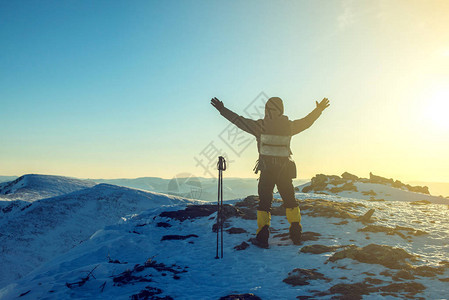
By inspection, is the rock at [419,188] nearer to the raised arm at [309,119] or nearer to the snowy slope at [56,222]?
the raised arm at [309,119]

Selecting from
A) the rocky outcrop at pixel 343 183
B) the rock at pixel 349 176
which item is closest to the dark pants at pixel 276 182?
the rocky outcrop at pixel 343 183


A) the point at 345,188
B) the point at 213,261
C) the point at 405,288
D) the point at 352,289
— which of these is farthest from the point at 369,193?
the point at 352,289

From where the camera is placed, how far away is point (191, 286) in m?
4.79

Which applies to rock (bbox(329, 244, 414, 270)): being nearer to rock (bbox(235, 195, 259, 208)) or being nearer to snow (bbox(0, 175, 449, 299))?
snow (bbox(0, 175, 449, 299))

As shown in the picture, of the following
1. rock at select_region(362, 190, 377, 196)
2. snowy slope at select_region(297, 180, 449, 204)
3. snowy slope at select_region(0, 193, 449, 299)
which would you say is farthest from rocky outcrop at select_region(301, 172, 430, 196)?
snowy slope at select_region(0, 193, 449, 299)

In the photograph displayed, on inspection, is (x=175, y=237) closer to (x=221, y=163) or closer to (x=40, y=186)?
(x=221, y=163)

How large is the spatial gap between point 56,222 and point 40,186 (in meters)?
16.1

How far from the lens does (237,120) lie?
7605 mm

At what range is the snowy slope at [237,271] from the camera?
14.0 feet

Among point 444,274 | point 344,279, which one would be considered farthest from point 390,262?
point 344,279

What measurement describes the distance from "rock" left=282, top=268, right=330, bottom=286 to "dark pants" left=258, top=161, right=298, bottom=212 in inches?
93.1

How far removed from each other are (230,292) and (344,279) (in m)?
2.00

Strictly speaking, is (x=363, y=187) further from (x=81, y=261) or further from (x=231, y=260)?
(x=81, y=261)

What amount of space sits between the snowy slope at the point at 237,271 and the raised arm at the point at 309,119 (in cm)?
316
